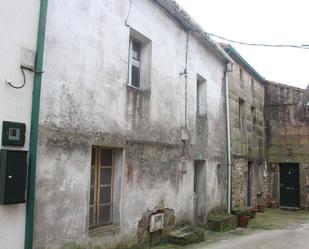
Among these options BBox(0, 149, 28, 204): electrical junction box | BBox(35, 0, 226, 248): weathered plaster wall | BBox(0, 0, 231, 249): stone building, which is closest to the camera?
BBox(0, 149, 28, 204): electrical junction box

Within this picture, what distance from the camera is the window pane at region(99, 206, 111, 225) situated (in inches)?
302

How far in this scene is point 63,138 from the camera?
6.36 metres

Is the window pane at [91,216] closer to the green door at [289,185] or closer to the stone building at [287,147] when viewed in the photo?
the stone building at [287,147]

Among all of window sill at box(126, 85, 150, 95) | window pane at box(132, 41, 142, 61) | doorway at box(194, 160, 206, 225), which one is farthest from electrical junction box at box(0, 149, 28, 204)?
doorway at box(194, 160, 206, 225)

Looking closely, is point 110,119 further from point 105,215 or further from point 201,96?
point 201,96

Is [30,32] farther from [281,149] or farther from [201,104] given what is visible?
[281,149]

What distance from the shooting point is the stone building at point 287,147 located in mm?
18969

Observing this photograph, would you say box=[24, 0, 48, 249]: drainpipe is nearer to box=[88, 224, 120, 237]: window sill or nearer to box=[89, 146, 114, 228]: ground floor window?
box=[88, 224, 120, 237]: window sill

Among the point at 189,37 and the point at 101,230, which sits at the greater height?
the point at 189,37

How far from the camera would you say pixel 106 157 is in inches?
309

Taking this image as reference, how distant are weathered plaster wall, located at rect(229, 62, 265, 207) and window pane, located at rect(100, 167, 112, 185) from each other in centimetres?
785

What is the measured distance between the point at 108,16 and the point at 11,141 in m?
A: 3.19

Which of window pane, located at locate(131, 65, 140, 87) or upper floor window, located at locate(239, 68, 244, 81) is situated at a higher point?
upper floor window, located at locate(239, 68, 244, 81)

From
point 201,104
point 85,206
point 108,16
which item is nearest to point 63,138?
point 85,206
